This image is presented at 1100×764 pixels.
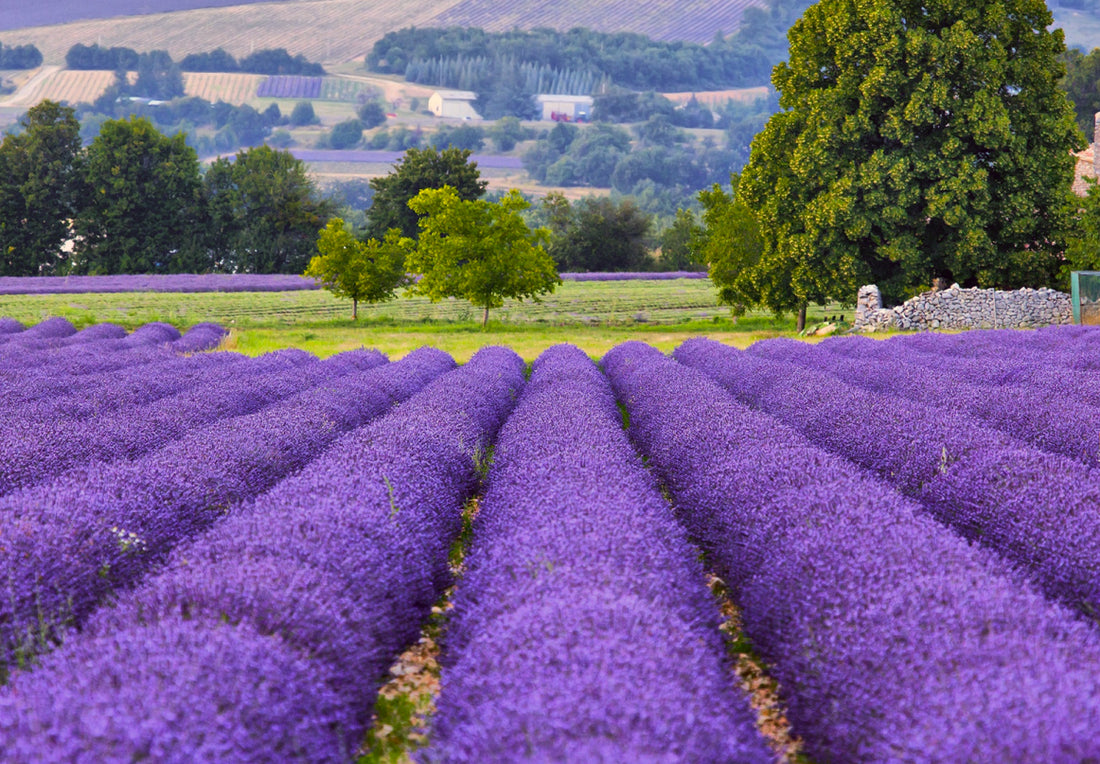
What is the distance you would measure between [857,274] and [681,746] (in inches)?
Answer: 918

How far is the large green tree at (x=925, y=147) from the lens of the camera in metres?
21.8

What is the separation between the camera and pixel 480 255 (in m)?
27.0

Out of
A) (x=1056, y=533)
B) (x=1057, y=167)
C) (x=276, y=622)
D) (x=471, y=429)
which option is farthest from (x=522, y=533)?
(x=1057, y=167)

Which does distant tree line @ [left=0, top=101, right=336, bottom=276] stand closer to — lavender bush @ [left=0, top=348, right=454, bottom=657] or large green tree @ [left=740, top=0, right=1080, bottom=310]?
large green tree @ [left=740, top=0, right=1080, bottom=310]

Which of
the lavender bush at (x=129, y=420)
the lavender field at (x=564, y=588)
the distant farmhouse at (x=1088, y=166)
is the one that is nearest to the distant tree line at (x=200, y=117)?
the distant farmhouse at (x=1088, y=166)

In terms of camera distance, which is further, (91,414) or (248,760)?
(91,414)

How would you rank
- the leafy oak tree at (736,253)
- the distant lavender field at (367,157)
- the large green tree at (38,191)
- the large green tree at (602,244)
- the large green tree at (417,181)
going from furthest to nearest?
the distant lavender field at (367,157) < the large green tree at (602,244) < the large green tree at (417,181) < the large green tree at (38,191) < the leafy oak tree at (736,253)

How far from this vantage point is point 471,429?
7176 millimetres

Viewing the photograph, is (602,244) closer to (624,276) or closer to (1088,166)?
(624,276)

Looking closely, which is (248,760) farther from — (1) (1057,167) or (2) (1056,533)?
(1) (1057,167)

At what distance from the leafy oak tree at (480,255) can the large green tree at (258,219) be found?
30.7 meters

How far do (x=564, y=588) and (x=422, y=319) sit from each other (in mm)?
27195

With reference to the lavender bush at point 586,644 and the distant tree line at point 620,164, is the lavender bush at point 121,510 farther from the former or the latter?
the distant tree line at point 620,164

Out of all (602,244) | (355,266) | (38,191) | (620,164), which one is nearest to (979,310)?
(355,266)
